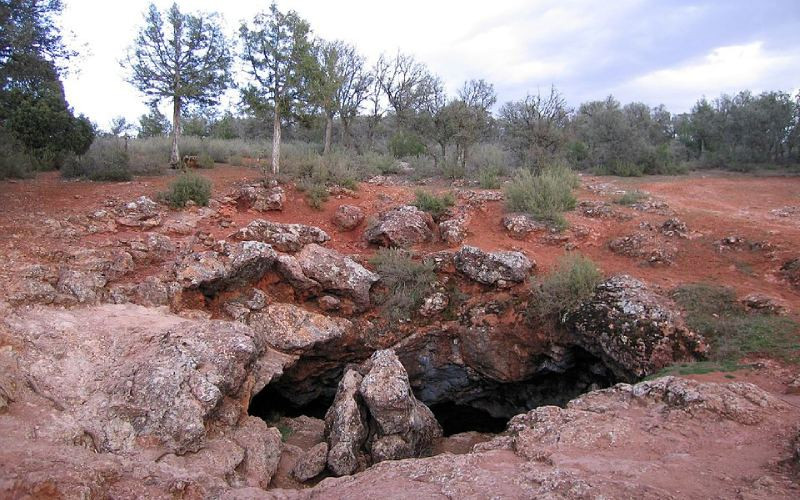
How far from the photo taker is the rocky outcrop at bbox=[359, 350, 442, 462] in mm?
6867

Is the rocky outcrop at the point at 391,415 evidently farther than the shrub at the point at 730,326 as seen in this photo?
No

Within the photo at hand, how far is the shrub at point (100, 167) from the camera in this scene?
12812mm

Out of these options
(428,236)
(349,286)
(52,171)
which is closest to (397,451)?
(349,286)

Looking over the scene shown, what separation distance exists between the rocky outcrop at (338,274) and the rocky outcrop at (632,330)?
3943mm

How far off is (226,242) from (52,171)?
25.0 ft

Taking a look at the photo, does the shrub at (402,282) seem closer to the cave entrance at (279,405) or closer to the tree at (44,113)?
the cave entrance at (279,405)

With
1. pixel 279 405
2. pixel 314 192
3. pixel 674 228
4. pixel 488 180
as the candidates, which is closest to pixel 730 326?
pixel 674 228

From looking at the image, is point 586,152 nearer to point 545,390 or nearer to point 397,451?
point 545,390

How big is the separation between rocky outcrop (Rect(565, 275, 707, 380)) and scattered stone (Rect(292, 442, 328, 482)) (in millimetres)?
4851

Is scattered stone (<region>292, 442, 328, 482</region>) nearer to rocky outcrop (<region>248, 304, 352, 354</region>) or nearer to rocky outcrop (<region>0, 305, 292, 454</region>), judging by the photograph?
rocky outcrop (<region>0, 305, 292, 454</region>)

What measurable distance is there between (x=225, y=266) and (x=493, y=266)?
5.21 meters

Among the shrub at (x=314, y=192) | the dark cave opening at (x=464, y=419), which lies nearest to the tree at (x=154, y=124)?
the shrub at (x=314, y=192)

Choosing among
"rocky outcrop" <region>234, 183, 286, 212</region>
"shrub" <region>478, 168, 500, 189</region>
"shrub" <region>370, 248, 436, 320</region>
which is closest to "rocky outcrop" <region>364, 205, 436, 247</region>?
"shrub" <region>370, 248, 436, 320</region>

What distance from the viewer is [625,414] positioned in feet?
19.6
